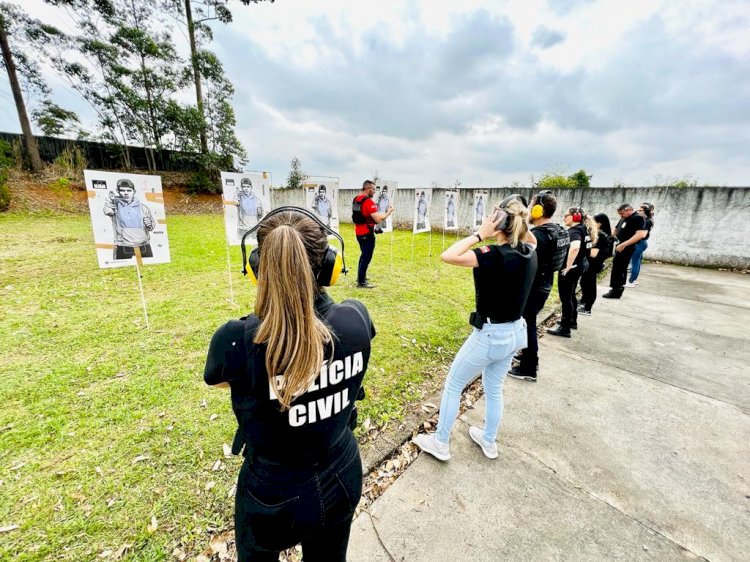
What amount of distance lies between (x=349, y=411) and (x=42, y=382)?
3442 millimetres

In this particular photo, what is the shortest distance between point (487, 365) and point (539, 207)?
5.27 ft

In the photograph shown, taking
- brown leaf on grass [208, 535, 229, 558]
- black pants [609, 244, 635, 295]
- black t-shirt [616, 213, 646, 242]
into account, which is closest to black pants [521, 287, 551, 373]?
brown leaf on grass [208, 535, 229, 558]

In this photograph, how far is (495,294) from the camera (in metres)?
1.80

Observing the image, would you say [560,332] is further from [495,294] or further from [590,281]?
[495,294]

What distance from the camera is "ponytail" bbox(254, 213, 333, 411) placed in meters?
0.81

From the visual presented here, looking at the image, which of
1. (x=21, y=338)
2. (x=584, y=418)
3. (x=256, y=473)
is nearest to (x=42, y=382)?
(x=21, y=338)

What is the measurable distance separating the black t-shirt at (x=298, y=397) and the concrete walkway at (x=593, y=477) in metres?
1.12

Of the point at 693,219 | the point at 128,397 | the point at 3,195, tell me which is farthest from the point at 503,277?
the point at 3,195

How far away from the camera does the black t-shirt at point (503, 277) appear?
176 cm

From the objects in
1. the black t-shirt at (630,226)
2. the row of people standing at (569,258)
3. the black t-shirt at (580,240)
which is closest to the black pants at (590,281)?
the row of people standing at (569,258)

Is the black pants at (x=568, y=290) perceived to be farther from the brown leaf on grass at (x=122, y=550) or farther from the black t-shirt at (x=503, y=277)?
the brown leaf on grass at (x=122, y=550)

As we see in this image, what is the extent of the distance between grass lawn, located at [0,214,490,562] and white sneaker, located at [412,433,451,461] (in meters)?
0.41

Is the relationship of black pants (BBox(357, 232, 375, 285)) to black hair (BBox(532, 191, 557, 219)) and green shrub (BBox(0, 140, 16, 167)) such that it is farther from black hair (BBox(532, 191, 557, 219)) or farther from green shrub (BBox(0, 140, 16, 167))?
green shrub (BBox(0, 140, 16, 167))

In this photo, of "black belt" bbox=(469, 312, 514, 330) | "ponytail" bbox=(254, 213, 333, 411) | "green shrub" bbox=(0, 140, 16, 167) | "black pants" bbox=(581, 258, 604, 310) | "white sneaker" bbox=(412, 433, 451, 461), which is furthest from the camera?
"green shrub" bbox=(0, 140, 16, 167)
